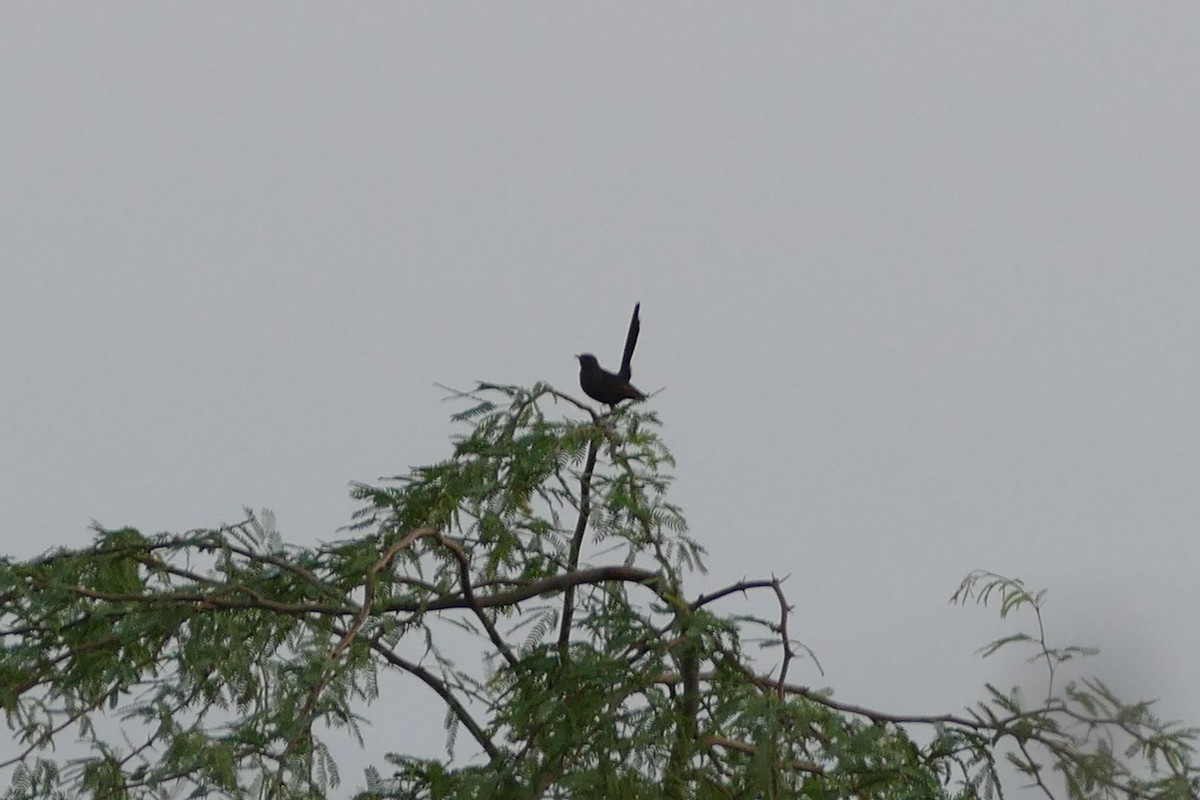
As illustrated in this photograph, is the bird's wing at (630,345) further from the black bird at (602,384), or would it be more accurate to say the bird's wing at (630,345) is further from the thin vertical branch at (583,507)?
the thin vertical branch at (583,507)

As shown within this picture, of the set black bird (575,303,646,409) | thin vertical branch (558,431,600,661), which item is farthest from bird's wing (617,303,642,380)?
thin vertical branch (558,431,600,661)

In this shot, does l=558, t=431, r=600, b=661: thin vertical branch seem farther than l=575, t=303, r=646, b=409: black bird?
No

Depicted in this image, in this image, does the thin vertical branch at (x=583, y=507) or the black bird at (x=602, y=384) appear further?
the black bird at (x=602, y=384)

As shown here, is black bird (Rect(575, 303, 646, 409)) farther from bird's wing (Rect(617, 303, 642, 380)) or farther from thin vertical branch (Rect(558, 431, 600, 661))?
thin vertical branch (Rect(558, 431, 600, 661))

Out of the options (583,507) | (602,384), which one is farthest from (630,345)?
(583,507)

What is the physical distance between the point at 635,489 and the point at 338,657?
1.70 metres

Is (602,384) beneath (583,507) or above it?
above

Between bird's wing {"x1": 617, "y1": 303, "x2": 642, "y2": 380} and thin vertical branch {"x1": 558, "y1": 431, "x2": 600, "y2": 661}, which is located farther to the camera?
bird's wing {"x1": 617, "y1": 303, "x2": 642, "y2": 380}

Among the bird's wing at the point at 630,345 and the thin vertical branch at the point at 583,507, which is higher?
Answer: the bird's wing at the point at 630,345

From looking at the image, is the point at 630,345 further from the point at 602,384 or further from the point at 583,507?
the point at 583,507

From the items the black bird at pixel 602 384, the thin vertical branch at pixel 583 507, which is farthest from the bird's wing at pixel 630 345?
the thin vertical branch at pixel 583 507

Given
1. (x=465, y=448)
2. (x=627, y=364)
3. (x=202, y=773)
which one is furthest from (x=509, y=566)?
(x=627, y=364)

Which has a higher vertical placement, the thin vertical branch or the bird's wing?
the bird's wing

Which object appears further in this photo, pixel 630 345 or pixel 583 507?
pixel 630 345
